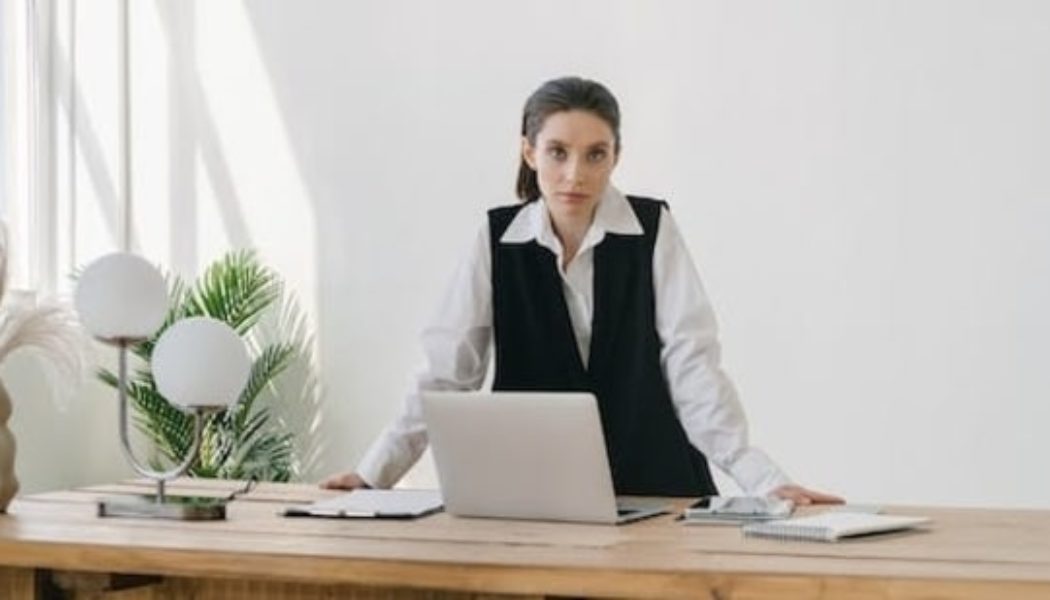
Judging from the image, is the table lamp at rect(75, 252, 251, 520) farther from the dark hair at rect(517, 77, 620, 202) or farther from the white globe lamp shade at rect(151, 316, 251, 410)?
the dark hair at rect(517, 77, 620, 202)

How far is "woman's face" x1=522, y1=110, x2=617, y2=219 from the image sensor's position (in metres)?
3.07

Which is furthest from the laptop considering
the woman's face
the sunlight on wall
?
the sunlight on wall

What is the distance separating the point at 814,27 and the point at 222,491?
254 cm

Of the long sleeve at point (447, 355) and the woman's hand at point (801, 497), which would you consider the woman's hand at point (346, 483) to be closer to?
the long sleeve at point (447, 355)

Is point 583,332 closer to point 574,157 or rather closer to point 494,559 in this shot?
point 574,157

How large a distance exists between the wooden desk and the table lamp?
0.07 m

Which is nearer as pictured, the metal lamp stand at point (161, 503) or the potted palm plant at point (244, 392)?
the metal lamp stand at point (161, 503)

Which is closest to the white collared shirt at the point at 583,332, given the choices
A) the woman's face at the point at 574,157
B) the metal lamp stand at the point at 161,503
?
the woman's face at the point at 574,157

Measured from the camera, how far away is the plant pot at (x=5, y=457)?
9.32 ft

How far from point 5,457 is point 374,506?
0.63m

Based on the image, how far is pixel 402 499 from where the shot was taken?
289cm

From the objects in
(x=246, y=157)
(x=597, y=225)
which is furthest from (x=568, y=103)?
(x=246, y=157)

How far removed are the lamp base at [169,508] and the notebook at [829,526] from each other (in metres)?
0.86

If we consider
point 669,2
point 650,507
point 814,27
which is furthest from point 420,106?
point 650,507
